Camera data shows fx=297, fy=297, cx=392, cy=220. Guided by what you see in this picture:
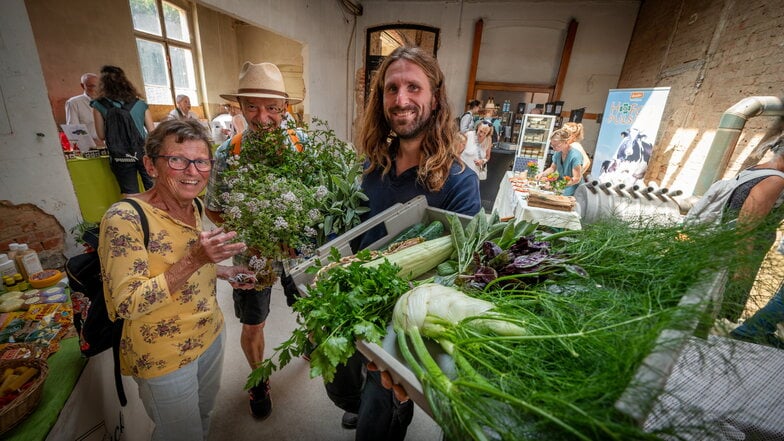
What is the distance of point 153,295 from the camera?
115 centimetres

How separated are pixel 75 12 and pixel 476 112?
893cm

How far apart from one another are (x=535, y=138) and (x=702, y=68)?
101 inches

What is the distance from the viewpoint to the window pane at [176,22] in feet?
26.8

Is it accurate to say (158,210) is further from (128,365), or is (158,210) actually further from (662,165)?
(662,165)

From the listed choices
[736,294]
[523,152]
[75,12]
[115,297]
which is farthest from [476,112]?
[75,12]

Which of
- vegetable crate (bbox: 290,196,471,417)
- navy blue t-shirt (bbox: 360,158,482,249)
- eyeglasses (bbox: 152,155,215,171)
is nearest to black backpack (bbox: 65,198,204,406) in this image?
eyeglasses (bbox: 152,155,215,171)

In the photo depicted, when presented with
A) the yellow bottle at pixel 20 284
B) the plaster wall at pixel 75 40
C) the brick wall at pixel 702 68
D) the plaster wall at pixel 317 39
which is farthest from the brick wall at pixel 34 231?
the brick wall at pixel 702 68

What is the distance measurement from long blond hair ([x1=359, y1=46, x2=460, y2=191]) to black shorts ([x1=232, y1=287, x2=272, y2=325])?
1.12m

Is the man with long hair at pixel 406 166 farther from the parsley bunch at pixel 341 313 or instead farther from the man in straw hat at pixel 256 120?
the man in straw hat at pixel 256 120

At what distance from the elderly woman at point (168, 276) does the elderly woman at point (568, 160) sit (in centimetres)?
477

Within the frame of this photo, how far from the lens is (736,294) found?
91 cm

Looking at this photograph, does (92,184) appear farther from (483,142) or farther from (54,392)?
(483,142)

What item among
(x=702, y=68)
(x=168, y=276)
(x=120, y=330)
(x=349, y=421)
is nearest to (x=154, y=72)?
(x=120, y=330)

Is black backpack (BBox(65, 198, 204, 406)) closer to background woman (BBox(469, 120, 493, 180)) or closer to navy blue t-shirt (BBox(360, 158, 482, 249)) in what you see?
navy blue t-shirt (BBox(360, 158, 482, 249))
